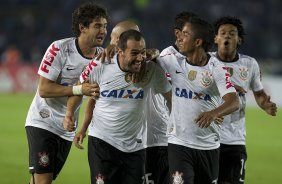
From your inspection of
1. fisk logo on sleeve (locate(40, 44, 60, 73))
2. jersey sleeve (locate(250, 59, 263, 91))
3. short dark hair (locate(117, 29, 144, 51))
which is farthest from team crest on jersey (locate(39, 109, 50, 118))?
jersey sleeve (locate(250, 59, 263, 91))

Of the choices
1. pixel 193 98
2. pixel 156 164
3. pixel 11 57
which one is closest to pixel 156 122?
pixel 156 164

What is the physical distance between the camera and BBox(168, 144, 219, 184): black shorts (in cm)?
593

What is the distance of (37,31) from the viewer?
24.4 meters

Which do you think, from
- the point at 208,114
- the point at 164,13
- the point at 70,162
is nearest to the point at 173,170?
the point at 208,114

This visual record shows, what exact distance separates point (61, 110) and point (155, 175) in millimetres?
1140

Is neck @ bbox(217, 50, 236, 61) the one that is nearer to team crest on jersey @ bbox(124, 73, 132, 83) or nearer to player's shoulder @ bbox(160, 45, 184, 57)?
player's shoulder @ bbox(160, 45, 184, 57)

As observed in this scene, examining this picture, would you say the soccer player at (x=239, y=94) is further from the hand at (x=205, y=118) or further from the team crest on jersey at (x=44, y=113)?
Result: the team crest on jersey at (x=44, y=113)

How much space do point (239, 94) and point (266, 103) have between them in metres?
0.37

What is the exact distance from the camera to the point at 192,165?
19.7 feet

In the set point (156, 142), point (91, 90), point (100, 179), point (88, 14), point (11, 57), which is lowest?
point (100, 179)

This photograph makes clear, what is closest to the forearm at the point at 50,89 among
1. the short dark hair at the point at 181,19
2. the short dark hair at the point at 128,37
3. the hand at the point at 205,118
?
the short dark hair at the point at 128,37

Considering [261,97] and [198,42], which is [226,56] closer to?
[261,97]

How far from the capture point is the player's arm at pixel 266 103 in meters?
6.98

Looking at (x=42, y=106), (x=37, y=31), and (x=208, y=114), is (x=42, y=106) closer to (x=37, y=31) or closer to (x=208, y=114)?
(x=208, y=114)
